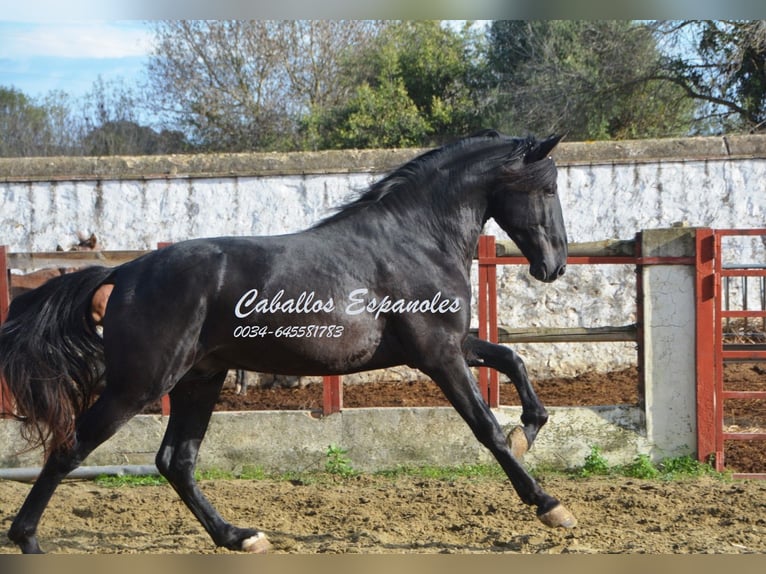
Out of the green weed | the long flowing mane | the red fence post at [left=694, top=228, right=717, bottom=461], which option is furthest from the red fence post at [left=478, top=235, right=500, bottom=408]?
the long flowing mane

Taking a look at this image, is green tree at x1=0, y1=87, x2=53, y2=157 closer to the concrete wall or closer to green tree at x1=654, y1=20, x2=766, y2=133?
the concrete wall

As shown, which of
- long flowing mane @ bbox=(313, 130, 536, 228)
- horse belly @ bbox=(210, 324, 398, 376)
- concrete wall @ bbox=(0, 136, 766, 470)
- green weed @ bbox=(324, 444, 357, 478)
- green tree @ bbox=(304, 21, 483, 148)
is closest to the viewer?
horse belly @ bbox=(210, 324, 398, 376)

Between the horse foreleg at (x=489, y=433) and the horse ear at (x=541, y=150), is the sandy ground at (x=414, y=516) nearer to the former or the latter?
the horse foreleg at (x=489, y=433)

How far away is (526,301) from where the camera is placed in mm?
10727

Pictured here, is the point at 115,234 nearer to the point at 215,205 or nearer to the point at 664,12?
the point at 215,205

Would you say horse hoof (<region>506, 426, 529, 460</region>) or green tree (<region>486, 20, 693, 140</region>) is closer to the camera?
horse hoof (<region>506, 426, 529, 460</region>)

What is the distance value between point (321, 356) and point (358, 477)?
240 cm

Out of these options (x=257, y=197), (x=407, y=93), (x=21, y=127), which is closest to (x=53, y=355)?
(x=257, y=197)

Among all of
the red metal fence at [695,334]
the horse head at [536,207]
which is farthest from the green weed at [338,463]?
the horse head at [536,207]

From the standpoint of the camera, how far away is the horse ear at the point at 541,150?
5.03 m

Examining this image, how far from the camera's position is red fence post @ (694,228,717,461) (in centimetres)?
686

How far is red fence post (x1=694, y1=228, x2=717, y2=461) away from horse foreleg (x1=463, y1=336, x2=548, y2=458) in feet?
7.59

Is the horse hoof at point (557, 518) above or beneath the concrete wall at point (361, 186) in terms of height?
beneath

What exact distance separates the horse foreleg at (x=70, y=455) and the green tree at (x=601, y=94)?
1266 centimetres
